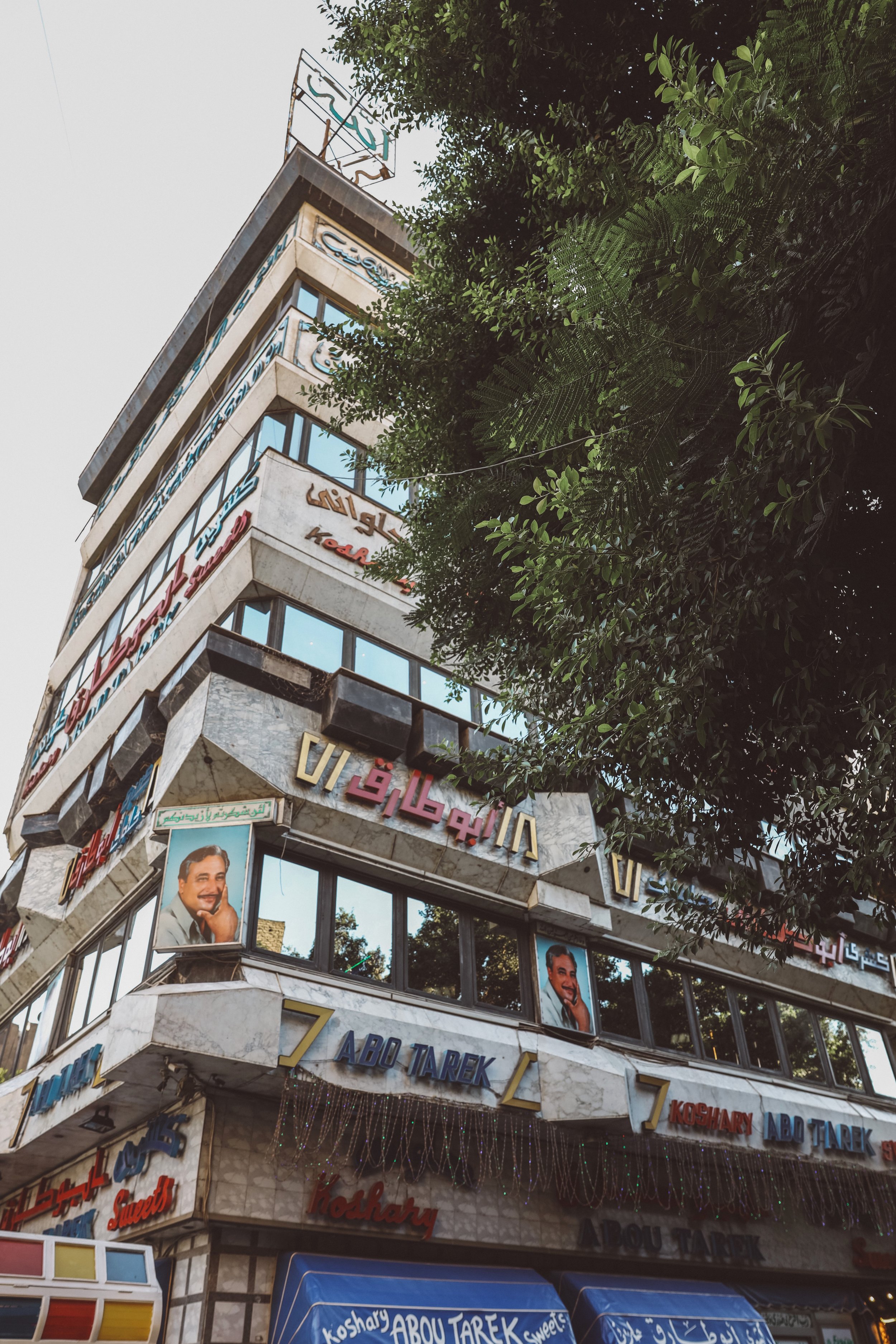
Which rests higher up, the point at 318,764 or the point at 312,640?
the point at 312,640

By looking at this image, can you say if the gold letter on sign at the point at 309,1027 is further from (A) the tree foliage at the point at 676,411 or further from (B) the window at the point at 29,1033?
(B) the window at the point at 29,1033

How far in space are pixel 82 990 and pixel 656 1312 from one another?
8.27 metres

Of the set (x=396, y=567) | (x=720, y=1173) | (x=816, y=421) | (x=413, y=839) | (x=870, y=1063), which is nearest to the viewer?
(x=816, y=421)

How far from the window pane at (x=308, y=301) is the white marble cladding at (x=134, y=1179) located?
43.4 feet

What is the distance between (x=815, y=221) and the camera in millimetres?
4117

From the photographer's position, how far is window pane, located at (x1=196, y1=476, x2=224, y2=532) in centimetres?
1477

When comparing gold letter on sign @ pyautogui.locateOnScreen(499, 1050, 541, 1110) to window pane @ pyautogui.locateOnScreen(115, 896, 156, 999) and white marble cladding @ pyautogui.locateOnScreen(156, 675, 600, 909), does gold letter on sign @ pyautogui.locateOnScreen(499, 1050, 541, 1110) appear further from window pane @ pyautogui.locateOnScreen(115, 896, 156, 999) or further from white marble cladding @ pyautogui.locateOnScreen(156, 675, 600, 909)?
window pane @ pyautogui.locateOnScreen(115, 896, 156, 999)

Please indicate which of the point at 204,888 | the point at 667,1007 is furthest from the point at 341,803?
the point at 667,1007

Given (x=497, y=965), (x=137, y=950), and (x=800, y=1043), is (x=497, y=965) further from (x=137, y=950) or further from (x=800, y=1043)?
(x=800, y=1043)

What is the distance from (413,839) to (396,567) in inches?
136

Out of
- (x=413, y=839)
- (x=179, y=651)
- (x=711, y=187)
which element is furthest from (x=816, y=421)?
(x=179, y=651)

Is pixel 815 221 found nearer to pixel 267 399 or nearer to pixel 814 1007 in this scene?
pixel 267 399

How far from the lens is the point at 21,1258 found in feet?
21.4

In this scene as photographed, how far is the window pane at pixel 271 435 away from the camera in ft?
44.8
